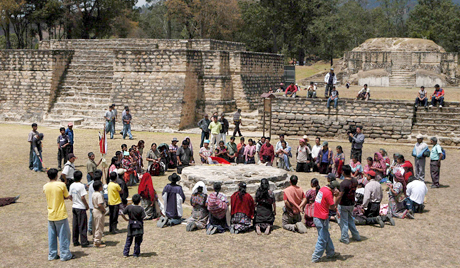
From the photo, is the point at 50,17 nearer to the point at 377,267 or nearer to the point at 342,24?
the point at 342,24

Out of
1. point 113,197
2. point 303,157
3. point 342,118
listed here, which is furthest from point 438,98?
point 113,197

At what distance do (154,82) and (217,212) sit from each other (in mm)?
13388

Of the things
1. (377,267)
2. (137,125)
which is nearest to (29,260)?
(377,267)

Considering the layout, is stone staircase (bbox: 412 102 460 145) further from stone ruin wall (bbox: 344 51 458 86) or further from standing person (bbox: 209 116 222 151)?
stone ruin wall (bbox: 344 51 458 86)

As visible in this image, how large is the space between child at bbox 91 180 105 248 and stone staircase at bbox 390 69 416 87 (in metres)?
32.0

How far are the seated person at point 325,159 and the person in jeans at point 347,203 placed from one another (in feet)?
15.5

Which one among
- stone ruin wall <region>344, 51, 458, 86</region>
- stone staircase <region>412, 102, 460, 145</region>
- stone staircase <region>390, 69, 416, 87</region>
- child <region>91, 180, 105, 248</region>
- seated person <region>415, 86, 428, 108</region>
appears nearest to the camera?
child <region>91, 180, 105, 248</region>

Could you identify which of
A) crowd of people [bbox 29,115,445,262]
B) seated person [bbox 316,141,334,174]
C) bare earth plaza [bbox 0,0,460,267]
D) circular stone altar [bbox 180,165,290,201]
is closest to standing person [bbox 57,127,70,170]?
bare earth plaza [bbox 0,0,460,267]

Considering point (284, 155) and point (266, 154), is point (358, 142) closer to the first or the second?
point (284, 155)

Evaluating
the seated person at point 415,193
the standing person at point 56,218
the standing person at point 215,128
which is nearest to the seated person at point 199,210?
the standing person at point 56,218

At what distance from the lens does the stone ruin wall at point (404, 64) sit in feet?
119

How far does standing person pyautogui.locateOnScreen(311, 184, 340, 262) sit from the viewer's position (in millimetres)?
6867

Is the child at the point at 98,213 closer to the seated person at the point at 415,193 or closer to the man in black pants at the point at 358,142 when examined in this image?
the seated person at the point at 415,193

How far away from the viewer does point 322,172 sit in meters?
12.6
